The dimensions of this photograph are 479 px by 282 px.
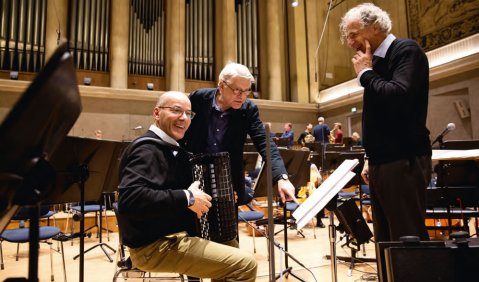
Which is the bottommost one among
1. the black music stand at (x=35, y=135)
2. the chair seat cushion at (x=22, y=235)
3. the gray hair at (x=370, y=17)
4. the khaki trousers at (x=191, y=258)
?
the chair seat cushion at (x=22, y=235)

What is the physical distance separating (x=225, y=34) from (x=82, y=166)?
1018 cm

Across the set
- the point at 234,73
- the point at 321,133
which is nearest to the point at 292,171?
the point at 234,73

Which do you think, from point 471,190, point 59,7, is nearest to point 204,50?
point 59,7

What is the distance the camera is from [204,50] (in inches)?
479

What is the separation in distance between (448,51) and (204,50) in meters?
6.84

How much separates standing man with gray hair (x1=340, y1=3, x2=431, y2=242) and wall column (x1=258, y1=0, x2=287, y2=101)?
10.4 meters

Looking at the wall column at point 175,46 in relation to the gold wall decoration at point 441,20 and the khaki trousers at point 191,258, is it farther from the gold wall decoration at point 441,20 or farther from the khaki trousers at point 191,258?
the khaki trousers at point 191,258

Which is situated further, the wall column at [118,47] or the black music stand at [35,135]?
the wall column at [118,47]

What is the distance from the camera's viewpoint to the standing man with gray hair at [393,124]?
6.38ft

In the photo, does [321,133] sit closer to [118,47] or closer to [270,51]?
[270,51]

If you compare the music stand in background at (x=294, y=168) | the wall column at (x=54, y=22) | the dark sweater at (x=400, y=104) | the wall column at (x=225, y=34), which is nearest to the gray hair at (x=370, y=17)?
the dark sweater at (x=400, y=104)

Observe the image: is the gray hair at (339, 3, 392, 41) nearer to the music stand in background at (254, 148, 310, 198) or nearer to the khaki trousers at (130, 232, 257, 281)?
the khaki trousers at (130, 232, 257, 281)

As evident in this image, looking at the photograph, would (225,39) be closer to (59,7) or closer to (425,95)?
(59,7)

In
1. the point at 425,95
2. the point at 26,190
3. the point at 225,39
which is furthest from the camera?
the point at 225,39
